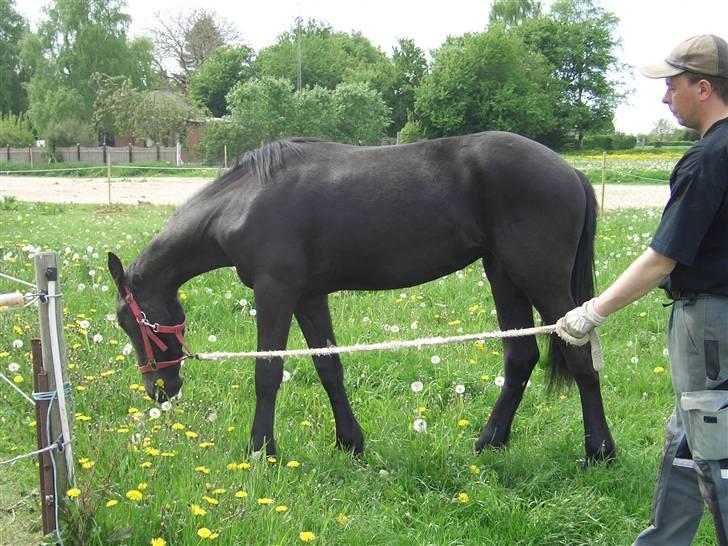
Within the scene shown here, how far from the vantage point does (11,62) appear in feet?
225

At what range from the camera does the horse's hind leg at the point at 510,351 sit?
4.46m

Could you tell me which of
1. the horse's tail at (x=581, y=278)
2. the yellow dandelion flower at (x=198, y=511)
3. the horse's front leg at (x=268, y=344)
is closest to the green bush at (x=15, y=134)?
the horse's front leg at (x=268, y=344)

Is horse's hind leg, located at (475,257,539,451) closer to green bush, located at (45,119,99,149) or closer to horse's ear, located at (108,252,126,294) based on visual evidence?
horse's ear, located at (108,252,126,294)

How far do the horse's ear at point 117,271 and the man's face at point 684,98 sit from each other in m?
3.02

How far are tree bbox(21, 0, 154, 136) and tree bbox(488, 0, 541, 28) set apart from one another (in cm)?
3927

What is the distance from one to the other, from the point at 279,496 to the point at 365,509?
43 cm

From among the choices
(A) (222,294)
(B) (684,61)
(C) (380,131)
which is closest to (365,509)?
(B) (684,61)

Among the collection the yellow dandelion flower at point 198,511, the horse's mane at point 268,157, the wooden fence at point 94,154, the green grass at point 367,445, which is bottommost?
the green grass at point 367,445

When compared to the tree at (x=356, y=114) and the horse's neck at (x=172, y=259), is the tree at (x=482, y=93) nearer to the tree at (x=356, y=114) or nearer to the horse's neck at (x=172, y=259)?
the tree at (x=356, y=114)

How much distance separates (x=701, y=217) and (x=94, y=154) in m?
56.8

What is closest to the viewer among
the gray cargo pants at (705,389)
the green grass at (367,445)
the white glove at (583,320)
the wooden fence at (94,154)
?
the gray cargo pants at (705,389)

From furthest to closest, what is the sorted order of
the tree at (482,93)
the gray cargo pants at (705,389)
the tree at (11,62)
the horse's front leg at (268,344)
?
the tree at (11,62), the tree at (482,93), the horse's front leg at (268,344), the gray cargo pants at (705,389)

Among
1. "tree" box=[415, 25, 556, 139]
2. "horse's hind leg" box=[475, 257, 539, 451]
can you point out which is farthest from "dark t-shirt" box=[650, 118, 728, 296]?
"tree" box=[415, 25, 556, 139]

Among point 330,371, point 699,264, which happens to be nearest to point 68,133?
point 330,371
